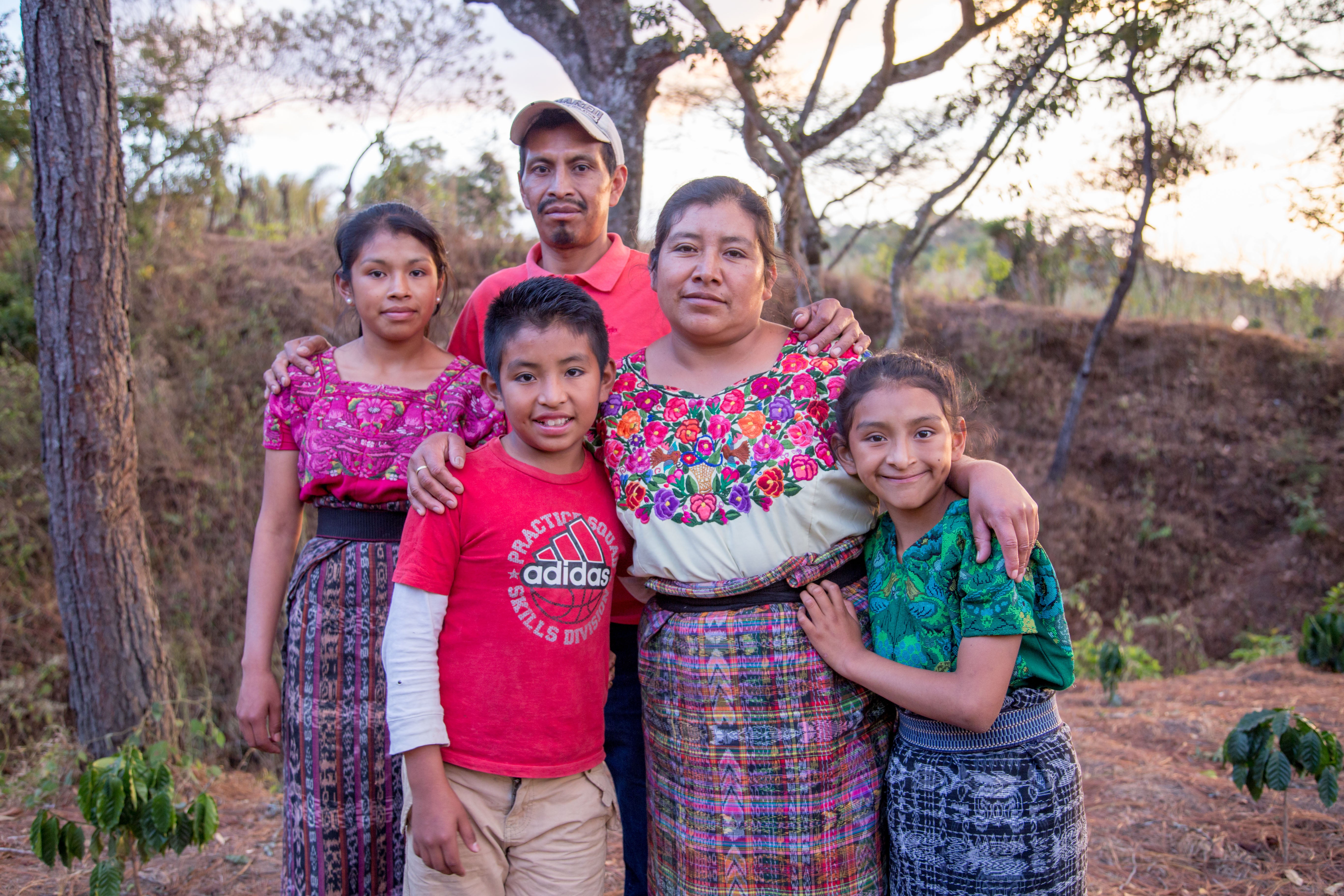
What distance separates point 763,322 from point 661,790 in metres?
1.02

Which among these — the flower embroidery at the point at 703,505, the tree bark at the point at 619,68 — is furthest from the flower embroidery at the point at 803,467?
the tree bark at the point at 619,68

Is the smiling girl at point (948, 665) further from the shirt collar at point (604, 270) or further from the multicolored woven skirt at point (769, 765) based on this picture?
the shirt collar at point (604, 270)

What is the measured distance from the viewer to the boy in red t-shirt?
1.63 meters

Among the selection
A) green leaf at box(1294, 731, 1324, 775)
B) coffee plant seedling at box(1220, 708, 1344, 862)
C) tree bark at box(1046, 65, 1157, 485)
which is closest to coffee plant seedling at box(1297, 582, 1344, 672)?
coffee plant seedling at box(1220, 708, 1344, 862)

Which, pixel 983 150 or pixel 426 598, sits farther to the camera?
pixel 983 150

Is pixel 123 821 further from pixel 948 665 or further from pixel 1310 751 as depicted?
pixel 1310 751

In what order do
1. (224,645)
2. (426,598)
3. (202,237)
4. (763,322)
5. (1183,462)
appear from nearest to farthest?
(426,598) → (763,322) → (224,645) → (202,237) → (1183,462)

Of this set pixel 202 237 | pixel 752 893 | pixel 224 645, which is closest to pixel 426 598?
pixel 752 893

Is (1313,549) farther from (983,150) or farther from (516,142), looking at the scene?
(516,142)

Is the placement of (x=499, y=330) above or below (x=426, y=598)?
above

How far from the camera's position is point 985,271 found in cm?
1198

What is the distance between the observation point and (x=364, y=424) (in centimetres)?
195

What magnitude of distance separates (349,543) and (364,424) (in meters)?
0.27

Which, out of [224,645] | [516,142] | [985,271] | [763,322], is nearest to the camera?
[763,322]
